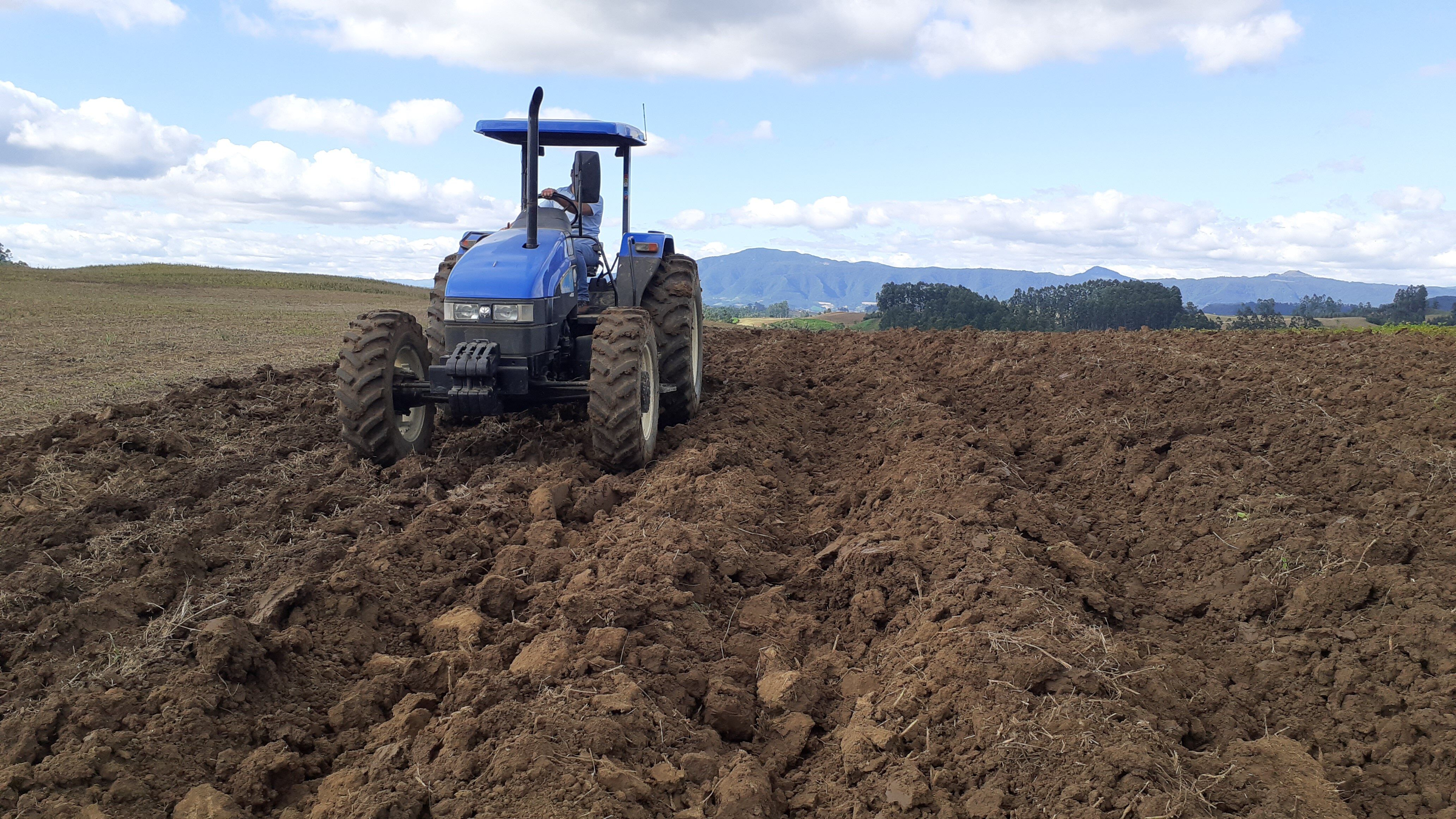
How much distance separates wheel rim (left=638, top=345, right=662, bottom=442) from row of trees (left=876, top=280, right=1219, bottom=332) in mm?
10954

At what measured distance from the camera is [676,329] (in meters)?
7.97

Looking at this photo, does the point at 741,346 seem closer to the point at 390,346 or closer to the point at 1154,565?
the point at 390,346

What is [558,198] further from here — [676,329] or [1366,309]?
[1366,309]

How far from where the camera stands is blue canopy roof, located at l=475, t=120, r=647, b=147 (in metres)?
7.99

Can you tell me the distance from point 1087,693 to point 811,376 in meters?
8.43

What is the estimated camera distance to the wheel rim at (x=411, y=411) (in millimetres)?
6973

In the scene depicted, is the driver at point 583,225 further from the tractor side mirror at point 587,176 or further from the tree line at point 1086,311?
the tree line at point 1086,311

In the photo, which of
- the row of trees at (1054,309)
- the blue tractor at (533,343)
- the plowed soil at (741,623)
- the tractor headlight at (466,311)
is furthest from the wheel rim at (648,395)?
the row of trees at (1054,309)

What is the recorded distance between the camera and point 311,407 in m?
8.94

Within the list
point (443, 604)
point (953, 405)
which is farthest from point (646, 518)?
point (953, 405)

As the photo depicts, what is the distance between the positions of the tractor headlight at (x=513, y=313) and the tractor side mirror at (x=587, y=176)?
1.66 m

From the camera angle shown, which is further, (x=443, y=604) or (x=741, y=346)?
(x=741, y=346)

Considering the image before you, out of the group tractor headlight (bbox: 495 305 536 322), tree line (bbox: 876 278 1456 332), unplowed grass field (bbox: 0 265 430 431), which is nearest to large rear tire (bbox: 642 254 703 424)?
tractor headlight (bbox: 495 305 536 322)

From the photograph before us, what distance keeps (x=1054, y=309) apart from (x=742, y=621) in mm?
17441
